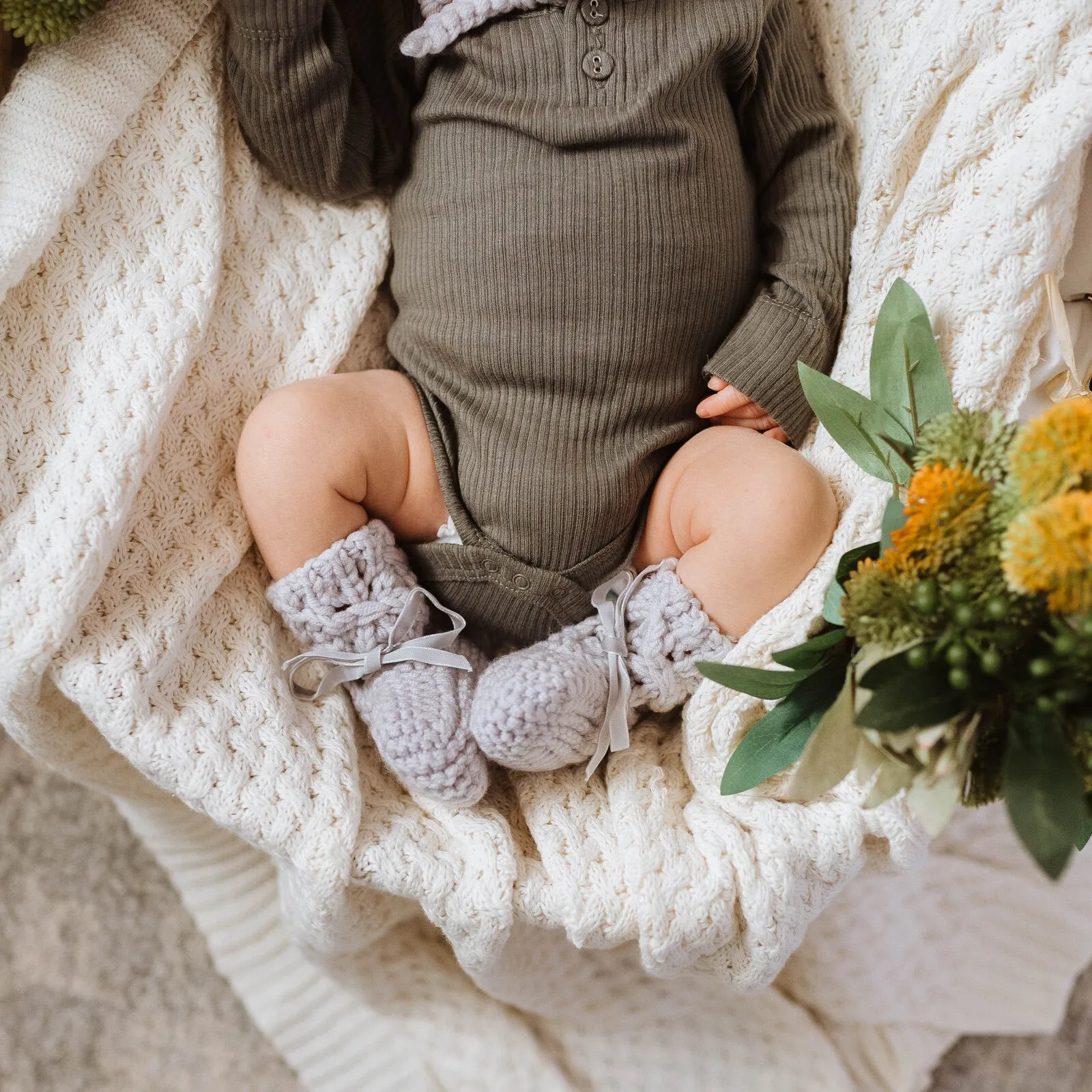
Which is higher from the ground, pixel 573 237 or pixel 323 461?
pixel 573 237

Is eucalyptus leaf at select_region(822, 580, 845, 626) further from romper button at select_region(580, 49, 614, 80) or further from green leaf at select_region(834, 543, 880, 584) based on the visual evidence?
romper button at select_region(580, 49, 614, 80)

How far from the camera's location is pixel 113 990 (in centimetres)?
121

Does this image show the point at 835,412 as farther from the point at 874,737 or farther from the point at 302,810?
the point at 302,810

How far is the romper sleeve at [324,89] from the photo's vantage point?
0.87 metres

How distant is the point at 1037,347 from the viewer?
2.70ft

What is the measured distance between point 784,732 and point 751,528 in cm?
19

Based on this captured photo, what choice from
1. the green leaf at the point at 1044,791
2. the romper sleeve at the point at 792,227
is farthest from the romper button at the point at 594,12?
the green leaf at the point at 1044,791

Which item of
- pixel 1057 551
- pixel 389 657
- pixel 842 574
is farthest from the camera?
pixel 389 657

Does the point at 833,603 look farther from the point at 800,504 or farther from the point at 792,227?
the point at 792,227

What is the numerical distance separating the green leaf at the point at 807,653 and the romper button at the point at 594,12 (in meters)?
0.61

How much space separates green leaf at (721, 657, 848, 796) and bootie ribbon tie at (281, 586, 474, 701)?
A: 0.28 metres

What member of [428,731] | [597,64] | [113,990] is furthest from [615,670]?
[113,990]

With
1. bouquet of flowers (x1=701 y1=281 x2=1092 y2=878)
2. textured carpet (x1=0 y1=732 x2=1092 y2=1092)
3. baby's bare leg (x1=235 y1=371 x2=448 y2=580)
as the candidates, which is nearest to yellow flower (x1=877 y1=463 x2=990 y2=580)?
bouquet of flowers (x1=701 y1=281 x2=1092 y2=878)

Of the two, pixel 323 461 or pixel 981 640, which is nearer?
pixel 981 640
